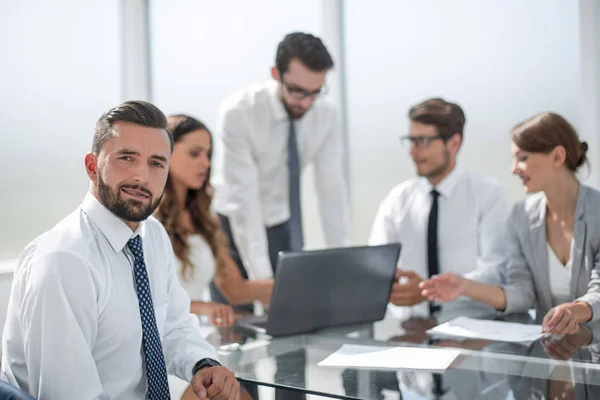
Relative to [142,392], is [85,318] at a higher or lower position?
higher

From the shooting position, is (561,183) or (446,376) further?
(561,183)

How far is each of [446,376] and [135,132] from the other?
3.02 feet

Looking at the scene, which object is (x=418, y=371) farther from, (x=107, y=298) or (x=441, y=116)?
(x=441, y=116)

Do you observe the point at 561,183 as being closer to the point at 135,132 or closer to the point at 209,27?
the point at 135,132

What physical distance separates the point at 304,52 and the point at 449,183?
35.0 inches

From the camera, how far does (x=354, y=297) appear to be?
2.01 meters

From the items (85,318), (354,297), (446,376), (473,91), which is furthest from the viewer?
(473,91)

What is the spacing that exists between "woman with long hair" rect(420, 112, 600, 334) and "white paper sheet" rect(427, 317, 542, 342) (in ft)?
0.52

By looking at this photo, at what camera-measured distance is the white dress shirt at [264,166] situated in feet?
9.61

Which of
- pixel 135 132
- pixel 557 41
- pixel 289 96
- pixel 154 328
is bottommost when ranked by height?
pixel 154 328

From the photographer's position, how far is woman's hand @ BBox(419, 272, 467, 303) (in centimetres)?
212

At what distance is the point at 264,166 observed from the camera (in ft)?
10.3

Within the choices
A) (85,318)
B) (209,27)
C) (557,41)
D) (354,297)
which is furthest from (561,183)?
(209,27)

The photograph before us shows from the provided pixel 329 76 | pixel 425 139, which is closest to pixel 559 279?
pixel 425 139
